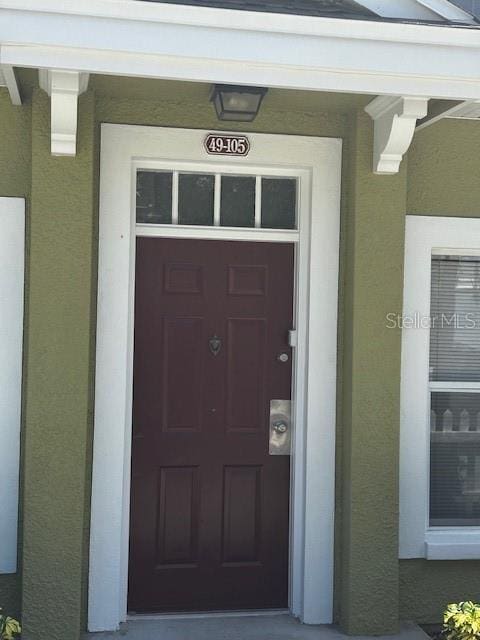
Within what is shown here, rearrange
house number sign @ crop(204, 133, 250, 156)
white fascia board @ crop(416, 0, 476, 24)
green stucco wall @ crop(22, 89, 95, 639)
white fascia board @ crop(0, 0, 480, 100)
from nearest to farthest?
white fascia board @ crop(0, 0, 480, 100), white fascia board @ crop(416, 0, 476, 24), green stucco wall @ crop(22, 89, 95, 639), house number sign @ crop(204, 133, 250, 156)

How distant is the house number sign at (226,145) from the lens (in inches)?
197

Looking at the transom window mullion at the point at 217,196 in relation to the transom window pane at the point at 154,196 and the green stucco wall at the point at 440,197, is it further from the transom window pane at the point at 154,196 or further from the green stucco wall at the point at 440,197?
the green stucco wall at the point at 440,197

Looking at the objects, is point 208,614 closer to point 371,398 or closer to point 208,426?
point 208,426

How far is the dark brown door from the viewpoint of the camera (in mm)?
5145

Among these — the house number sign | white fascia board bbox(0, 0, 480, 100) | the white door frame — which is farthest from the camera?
the house number sign

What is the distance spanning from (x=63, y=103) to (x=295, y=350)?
195cm

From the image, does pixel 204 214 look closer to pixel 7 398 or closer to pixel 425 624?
pixel 7 398

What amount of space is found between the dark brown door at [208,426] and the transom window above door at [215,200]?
0.47 ft

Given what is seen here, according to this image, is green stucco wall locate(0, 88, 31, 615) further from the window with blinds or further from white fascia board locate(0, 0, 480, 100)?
the window with blinds

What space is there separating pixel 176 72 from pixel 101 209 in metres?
1.20

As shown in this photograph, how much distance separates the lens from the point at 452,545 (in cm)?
520

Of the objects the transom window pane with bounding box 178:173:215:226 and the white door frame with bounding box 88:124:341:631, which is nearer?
the white door frame with bounding box 88:124:341:631

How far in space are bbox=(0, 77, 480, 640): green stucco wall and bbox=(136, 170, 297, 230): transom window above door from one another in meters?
0.32

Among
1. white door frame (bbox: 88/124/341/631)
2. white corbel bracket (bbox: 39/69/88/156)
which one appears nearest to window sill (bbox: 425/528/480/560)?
white door frame (bbox: 88/124/341/631)
